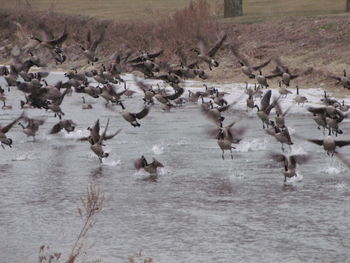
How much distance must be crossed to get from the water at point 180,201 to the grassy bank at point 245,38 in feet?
39.5

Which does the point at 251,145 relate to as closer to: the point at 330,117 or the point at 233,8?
the point at 330,117

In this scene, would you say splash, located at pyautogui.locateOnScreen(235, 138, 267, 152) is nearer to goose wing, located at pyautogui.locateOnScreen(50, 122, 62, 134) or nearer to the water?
the water

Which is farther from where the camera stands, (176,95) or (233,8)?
(233,8)

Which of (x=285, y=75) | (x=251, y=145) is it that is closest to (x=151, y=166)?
(x=251, y=145)

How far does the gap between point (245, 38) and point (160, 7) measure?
54.9 ft

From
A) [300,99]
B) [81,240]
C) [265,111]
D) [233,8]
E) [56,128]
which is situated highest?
[81,240]

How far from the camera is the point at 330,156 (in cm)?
1883

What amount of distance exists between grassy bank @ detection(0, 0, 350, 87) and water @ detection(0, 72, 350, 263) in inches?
474

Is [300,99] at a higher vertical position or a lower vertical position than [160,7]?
higher

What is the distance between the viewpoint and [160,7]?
185 feet

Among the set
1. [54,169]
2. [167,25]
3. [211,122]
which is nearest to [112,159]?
[54,169]


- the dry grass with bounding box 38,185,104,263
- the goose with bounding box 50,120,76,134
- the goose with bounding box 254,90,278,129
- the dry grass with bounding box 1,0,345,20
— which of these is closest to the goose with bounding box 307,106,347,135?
the goose with bounding box 254,90,278,129

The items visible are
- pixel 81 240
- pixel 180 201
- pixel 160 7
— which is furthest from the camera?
pixel 160 7

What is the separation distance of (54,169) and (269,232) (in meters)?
6.70
